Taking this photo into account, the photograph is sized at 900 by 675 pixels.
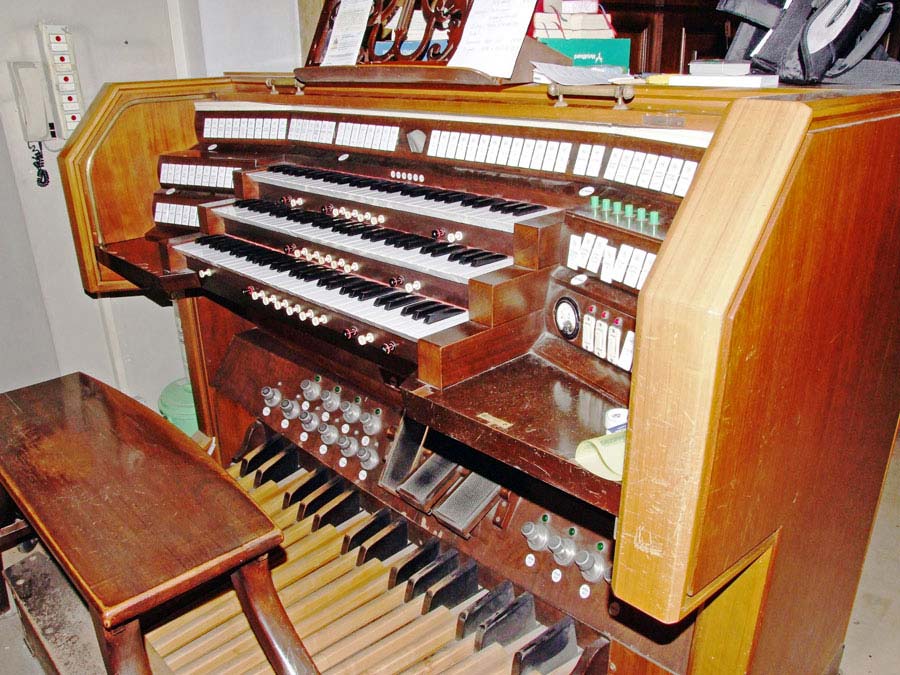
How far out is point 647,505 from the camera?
1053mm

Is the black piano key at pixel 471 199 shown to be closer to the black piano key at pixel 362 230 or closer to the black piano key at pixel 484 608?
the black piano key at pixel 362 230

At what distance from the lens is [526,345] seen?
63.2 inches

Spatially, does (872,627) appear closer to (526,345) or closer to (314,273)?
(526,345)

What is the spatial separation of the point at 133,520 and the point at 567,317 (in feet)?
3.27

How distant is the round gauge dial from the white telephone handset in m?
2.32

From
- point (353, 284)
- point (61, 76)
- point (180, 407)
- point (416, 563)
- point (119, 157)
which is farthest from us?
point (180, 407)

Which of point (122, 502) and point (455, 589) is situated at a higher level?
point (122, 502)

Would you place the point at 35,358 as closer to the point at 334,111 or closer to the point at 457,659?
the point at 334,111

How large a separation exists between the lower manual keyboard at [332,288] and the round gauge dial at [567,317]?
0.66 feet

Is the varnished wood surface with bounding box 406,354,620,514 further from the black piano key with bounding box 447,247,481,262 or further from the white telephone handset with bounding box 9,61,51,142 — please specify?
the white telephone handset with bounding box 9,61,51,142

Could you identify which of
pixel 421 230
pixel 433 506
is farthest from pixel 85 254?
pixel 433 506

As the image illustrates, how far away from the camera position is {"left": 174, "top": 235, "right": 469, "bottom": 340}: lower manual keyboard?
64.5 inches

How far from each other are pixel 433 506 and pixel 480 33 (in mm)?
1317

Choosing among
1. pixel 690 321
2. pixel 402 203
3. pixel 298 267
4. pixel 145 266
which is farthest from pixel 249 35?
pixel 690 321
